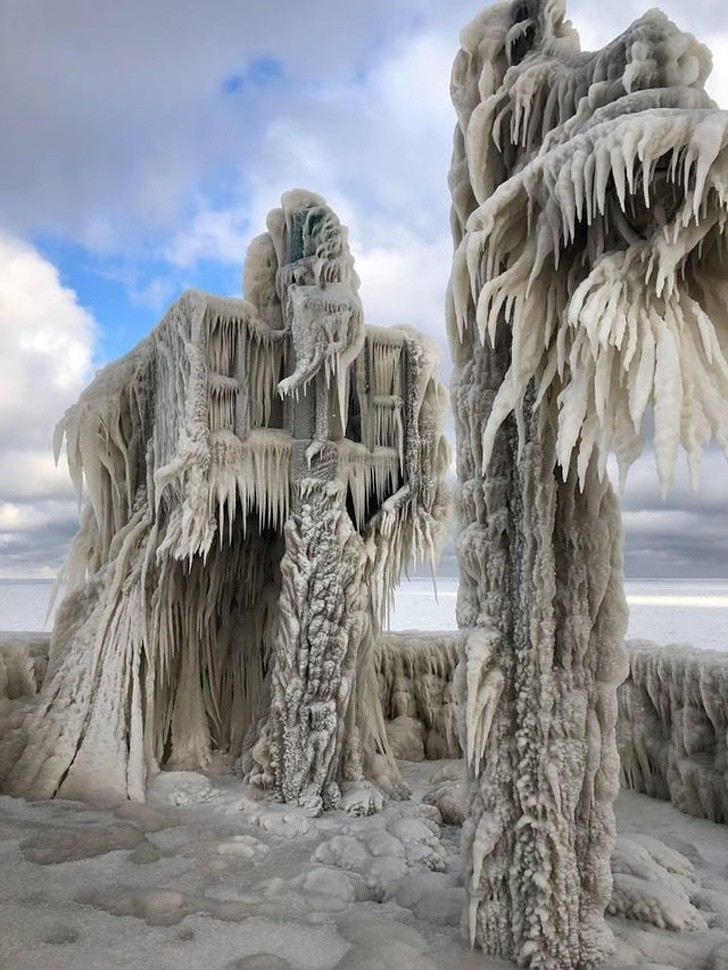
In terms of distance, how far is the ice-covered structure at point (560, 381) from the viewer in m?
2.84

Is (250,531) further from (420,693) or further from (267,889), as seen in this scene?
(267,889)

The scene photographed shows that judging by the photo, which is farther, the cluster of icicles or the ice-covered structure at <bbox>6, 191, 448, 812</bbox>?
the ice-covered structure at <bbox>6, 191, 448, 812</bbox>

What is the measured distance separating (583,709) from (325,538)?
3.90 meters

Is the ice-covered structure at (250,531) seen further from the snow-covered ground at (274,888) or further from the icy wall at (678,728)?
the icy wall at (678,728)

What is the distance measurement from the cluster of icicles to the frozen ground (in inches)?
108

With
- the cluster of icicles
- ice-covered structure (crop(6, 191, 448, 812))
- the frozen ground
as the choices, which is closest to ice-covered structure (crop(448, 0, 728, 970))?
the cluster of icicles

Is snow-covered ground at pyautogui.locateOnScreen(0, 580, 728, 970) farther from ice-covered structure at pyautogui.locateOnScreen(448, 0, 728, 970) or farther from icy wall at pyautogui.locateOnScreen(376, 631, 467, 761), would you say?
icy wall at pyautogui.locateOnScreen(376, 631, 467, 761)

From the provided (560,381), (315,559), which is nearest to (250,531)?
(315,559)

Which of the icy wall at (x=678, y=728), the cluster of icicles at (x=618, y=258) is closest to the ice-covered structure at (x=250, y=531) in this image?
the icy wall at (x=678, y=728)

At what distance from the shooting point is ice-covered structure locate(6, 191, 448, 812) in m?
6.83

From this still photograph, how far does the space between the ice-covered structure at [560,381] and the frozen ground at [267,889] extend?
24.7 inches

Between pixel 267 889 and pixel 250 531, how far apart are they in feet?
13.9

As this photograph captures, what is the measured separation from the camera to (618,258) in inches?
118

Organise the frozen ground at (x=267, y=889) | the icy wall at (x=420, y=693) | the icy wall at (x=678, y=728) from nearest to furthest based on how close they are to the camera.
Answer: the frozen ground at (x=267, y=889), the icy wall at (x=678, y=728), the icy wall at (x=420, y=693)
